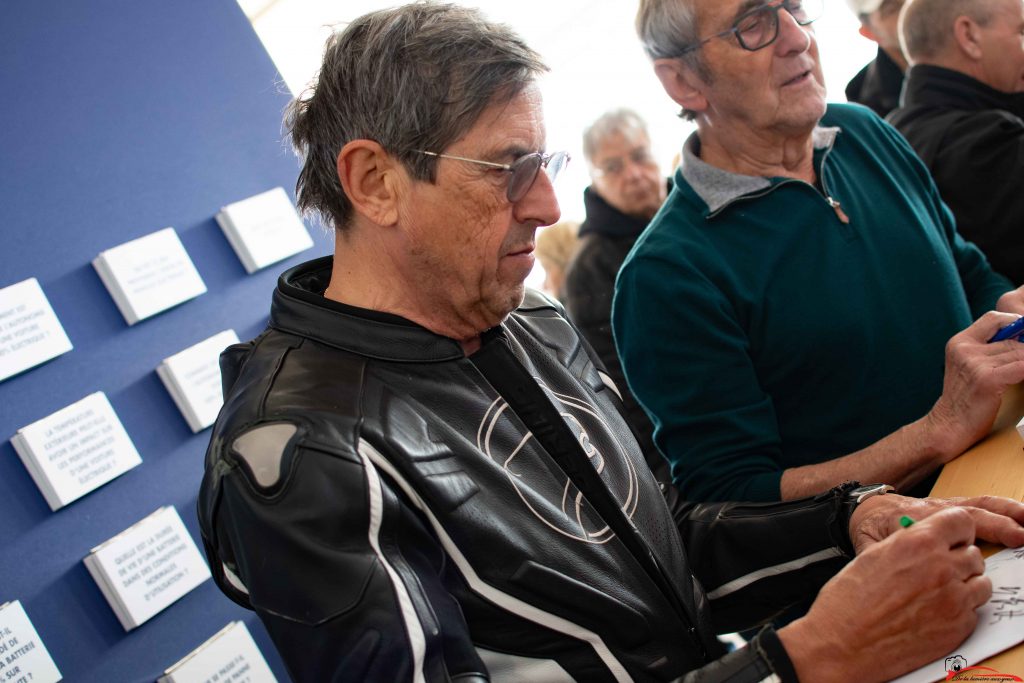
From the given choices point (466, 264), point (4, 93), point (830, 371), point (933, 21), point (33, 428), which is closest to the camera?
point (466, 264)

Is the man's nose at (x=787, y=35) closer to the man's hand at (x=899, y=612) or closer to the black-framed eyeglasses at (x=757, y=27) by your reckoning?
the black-framed eyeglasses at (x=757, y=27)

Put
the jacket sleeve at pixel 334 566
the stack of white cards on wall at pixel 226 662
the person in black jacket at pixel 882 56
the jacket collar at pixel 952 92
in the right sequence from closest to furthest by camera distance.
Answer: the jacket sleeve at pixel 334 566
the stack of white cards on wall at pixel 226 662
the jacket collar at pixel 952 92
the person in black jacket at pixel 882 56

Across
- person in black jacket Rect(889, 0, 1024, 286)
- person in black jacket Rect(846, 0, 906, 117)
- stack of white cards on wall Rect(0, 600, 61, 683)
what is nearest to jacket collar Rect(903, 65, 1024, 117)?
person in black jacket Rect(889, 0, 1024, 286)

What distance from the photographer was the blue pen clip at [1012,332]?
5.12 ft

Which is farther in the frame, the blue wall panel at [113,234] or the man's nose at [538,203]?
the blue wall panel at [113,234]

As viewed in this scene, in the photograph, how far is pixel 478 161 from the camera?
131 cm

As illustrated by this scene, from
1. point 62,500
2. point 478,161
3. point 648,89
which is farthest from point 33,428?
point 648,89

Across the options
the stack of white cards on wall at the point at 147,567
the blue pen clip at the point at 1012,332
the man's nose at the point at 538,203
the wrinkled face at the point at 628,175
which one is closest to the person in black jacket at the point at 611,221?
the wrinkled face at the point at 628,175

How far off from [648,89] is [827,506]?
604 cm

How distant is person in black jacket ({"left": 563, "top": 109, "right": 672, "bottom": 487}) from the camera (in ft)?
11.5

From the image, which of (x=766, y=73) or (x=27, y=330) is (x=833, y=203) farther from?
(x=27, y=330)

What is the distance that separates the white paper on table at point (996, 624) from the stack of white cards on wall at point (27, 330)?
6.52ft

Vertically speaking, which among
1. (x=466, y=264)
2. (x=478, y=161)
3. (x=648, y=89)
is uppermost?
(x=648, y=89)

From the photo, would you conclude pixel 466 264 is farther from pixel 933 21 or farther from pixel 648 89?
pixel 648 89
